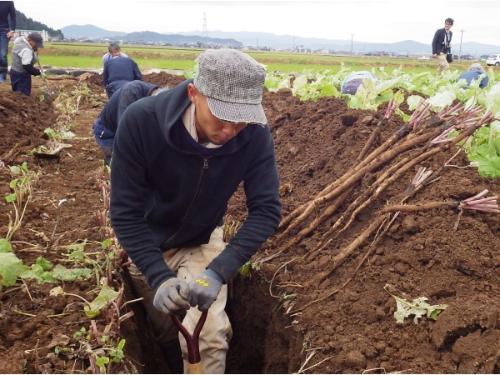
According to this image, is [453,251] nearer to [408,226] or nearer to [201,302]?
[408,226]

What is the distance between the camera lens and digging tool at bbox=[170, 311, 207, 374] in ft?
7.75

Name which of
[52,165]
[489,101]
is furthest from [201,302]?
[52,165]

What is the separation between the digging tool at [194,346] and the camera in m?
2.36

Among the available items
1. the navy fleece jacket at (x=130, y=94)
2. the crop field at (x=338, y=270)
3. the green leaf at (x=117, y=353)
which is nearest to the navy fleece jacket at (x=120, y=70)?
the crop field at (x=338, y=270)

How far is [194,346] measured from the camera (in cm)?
239

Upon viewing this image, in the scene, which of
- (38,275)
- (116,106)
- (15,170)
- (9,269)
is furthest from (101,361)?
(15,170)

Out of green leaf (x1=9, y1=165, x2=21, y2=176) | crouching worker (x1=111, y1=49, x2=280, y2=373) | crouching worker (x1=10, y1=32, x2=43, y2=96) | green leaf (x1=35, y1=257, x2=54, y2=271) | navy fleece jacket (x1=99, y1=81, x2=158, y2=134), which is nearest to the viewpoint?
crouching worker (x1=111, y1=49, x2=280, y2=373)

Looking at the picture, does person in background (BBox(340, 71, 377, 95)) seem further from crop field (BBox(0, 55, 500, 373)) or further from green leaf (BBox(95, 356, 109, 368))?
green leaf (BBox(95, 356, 109, 368))

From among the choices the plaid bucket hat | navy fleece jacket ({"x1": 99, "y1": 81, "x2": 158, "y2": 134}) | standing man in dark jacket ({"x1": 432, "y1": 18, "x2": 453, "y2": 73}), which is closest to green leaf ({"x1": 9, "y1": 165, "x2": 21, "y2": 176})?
navy fleece jacket ({"x1": 99, "y1": 81, "x2": 158, "y2": 134})

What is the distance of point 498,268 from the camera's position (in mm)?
2658

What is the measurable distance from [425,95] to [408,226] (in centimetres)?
328

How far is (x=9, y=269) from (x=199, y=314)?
3.34ft

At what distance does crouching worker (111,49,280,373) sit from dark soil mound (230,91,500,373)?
562mm

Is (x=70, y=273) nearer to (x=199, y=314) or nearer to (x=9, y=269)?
(x=9, y=269)
